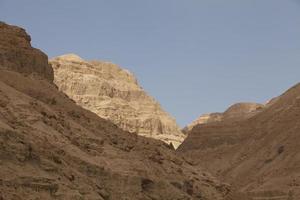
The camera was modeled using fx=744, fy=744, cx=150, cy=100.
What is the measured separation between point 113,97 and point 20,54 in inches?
3119

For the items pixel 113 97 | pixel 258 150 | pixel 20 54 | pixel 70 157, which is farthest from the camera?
pixel 113 97

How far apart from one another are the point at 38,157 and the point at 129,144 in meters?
11.2

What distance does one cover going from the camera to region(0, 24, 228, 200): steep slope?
2516cm

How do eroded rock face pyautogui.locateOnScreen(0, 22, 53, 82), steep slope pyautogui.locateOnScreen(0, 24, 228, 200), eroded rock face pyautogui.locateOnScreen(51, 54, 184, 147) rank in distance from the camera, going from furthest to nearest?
eroded rock face pyautogui.locateOnScreen(51, 54, 184, 147)
eroded rock face pyautogui.locateOnScreen(0, 22, 53, 82)
steep slope pyautogui.locateOnScreen(0, 24, 228, 200)

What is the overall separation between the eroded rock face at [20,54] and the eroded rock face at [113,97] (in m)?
65.3

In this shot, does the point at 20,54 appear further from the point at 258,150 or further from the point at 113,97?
the point at 113,97

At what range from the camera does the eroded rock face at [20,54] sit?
4034cm

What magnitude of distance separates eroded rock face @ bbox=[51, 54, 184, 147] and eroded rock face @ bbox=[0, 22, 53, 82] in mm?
65315

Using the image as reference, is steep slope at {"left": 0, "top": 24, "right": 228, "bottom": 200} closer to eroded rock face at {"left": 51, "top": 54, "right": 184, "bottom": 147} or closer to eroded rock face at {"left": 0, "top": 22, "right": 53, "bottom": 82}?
eroded rock face at {"left": 0, "top": 22, "right": 53, "bottom": 82}

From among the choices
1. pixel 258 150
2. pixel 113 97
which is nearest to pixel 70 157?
pixel 258 150

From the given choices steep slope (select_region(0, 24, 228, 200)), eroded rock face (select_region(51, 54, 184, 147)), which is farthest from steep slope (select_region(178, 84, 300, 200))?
steep slope (select_region(0, 24, 228, 200))

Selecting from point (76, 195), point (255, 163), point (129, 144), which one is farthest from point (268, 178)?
point (76, 195)

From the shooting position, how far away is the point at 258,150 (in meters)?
82.7

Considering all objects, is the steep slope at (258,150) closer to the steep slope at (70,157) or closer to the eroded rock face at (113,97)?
the eroded rock face at (113,97)
